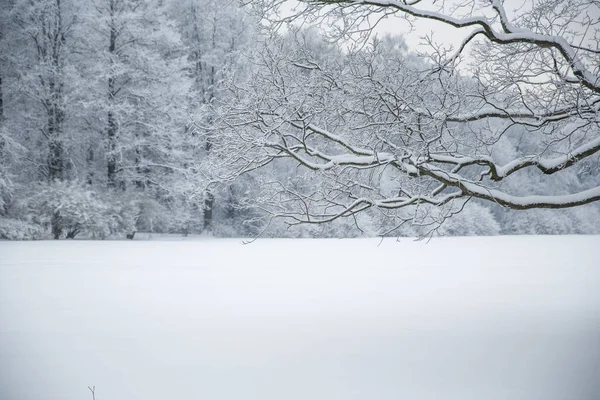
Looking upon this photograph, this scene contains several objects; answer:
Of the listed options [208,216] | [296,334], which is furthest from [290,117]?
[208,216]

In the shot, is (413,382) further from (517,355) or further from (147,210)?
(147,210)

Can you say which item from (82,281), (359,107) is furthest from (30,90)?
(359,107)

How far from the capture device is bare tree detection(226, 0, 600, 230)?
15.2 ft

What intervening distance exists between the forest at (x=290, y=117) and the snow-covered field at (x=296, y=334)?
3.32 ft

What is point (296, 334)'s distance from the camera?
420cm

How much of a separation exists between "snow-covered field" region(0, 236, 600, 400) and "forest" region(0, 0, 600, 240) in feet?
3.32

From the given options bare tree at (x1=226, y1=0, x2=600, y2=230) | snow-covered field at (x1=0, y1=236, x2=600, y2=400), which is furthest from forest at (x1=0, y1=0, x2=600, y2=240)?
snow-covered field at (x1=0, y1=236, x2=600, y2=400)

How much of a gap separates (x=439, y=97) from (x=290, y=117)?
1.60 meters

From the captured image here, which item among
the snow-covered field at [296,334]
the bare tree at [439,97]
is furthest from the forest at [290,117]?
the snow-covered field at [296,334]

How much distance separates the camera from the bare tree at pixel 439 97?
4645 millimetres

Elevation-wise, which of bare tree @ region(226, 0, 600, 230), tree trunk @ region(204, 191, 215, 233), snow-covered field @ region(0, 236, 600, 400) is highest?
bare tree @ region(226, 0, 600, 230)

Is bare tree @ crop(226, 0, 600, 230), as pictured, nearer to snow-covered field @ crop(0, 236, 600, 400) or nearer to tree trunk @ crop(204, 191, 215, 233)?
snow-covered field @ crop(0, 236, 600, 400)

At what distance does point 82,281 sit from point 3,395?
4339 mm

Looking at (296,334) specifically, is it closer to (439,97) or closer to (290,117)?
(290,117)
